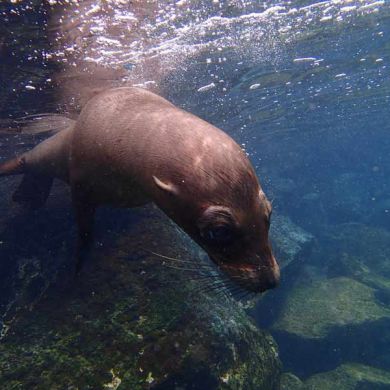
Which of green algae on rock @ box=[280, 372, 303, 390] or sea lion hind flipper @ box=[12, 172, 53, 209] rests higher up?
sea lion hind flipper @ box=[12, 172, 53, 209]

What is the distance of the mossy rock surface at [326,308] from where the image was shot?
12.1 meters

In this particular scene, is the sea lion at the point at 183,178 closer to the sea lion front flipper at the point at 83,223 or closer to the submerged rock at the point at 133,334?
the sea lion front flipper at the point at 83,223

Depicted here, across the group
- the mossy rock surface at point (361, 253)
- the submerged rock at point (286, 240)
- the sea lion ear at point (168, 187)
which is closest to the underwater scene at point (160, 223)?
the sea lion ear at point (168, 187)

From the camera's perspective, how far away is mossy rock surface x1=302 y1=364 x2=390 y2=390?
9.67 meters

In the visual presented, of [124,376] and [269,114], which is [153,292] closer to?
[124,376]

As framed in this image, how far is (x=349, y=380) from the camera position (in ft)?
32.8

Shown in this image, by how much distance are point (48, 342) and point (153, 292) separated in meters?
1.41

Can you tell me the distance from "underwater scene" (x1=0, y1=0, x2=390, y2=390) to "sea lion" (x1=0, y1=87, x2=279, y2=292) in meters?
0.02

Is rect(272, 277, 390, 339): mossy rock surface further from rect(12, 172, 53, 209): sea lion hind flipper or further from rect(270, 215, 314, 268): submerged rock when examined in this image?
rect(12, 172, 53, 209): sea lion hind flipper

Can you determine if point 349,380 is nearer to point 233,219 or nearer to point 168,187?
point 233,219

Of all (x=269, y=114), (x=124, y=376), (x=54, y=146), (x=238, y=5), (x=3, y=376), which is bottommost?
(x=269, y=114)

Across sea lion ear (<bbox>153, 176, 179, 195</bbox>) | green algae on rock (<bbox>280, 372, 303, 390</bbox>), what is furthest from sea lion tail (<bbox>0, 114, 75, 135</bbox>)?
green algae on rock (<bbox>280, 372, 303, 390</bbox>)

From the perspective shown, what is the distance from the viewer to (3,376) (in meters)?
3.56

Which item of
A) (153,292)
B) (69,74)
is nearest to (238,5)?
→ (69,74)
